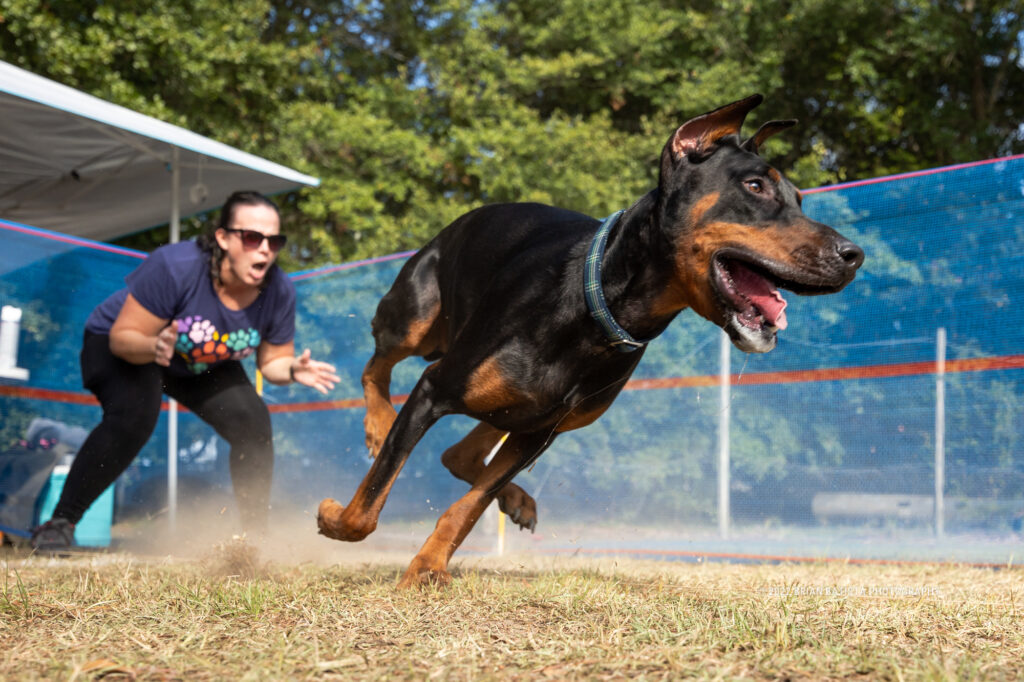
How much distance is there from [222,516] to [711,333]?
3.67 metres

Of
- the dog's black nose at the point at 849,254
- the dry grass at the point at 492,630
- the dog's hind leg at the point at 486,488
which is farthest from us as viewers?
the dog's hind leg at the point at 486,488

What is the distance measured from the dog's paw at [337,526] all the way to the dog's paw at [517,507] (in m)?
0.77

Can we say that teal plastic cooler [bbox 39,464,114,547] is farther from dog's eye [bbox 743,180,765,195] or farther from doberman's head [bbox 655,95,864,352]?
dog's eye [bbox 743,180,765,195]

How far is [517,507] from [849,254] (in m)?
1.97

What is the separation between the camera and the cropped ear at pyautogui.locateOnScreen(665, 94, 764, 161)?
2938mm

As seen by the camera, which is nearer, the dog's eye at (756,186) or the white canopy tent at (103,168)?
the dog's eye at (756,186)

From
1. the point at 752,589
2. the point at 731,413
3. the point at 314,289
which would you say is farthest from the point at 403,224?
the point at 752,589

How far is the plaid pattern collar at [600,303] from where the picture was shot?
3.07 meters

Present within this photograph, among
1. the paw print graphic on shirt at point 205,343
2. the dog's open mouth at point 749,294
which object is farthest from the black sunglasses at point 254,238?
the dog's open mouth at point 749,294

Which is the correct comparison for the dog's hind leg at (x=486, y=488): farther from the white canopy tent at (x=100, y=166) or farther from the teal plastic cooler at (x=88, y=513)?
the white canopy tent at (x=100, y=166)

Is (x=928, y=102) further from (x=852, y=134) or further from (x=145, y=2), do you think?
(x=145, y=2)

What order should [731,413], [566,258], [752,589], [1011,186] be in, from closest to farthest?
1. [566,258]
2. [752,589]
3. [1011,186]
4. [731,413]

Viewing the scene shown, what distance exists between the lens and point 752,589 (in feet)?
12.1

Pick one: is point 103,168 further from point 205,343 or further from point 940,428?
point 940,428
